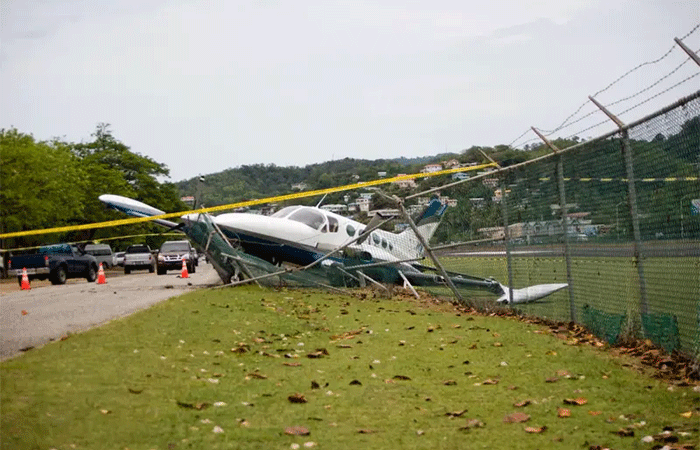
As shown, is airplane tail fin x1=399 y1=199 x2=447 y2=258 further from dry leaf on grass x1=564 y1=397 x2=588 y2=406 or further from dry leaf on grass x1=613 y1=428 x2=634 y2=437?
dry leaf on grass x1=613 y1=428 x2=634 y2=437

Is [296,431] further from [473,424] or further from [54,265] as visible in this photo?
[54,265]

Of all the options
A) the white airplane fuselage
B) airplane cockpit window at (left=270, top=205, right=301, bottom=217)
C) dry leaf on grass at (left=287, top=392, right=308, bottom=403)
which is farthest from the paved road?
dry leaf on grass at (left=287, top=392, right=308, bottom=403)

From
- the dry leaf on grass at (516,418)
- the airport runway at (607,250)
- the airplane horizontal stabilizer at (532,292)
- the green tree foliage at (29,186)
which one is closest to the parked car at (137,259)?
the green tree foliage at (29,186)

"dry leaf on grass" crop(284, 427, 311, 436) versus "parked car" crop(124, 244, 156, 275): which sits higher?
"parked car" crop(124, 244, 156, 275)

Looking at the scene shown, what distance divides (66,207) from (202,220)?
1415 inches

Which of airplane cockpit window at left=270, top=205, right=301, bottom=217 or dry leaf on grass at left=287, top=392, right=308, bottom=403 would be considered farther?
airplane cockpit window at left=270, top=205, right=301, bottom=217

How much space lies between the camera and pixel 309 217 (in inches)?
940

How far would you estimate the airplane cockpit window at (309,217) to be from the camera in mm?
23703

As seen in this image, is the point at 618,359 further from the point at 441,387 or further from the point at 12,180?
the point at 12,180

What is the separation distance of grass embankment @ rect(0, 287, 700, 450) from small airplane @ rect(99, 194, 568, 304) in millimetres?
5144

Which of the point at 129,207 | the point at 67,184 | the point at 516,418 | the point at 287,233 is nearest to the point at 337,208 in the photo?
the point at 287,233

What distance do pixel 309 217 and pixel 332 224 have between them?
0.62 m

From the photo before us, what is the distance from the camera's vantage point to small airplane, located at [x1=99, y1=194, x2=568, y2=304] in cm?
1780

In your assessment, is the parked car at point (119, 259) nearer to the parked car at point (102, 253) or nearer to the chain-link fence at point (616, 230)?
the parked car at point (102, 253)
